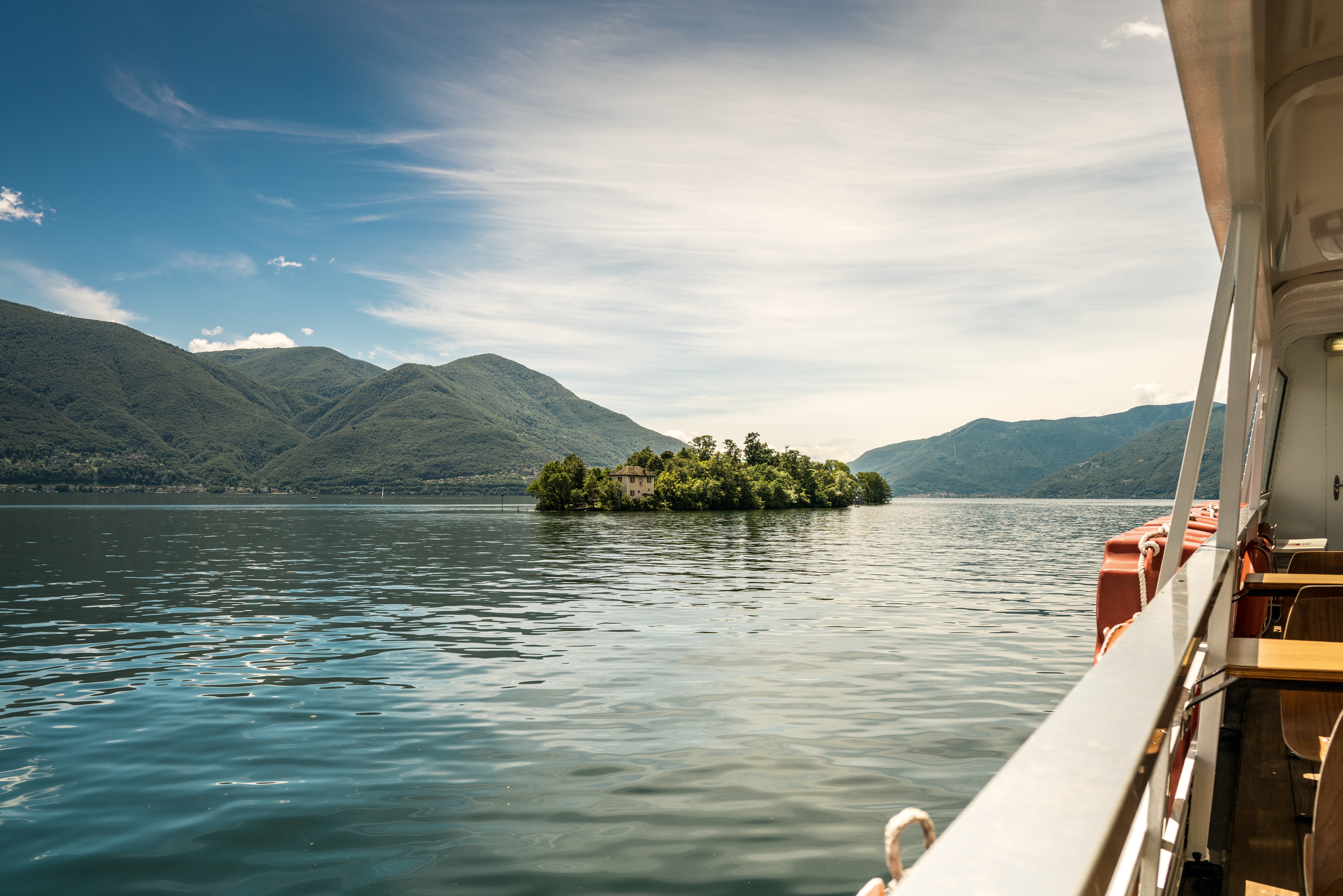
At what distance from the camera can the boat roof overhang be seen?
3.05 meters

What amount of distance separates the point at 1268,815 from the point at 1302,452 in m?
9.60

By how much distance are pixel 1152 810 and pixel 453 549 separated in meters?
40.1

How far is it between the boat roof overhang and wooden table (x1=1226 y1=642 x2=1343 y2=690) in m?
2.17

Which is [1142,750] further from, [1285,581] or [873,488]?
[873,488]

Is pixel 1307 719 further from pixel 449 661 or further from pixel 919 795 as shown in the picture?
pixel 449 661

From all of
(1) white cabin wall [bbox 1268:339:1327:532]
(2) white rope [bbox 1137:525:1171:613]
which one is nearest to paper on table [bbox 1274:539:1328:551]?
(1) white cabin wall [bbox 1268:339:1327:532]

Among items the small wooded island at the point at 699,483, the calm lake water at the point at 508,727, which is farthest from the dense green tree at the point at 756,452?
the calm lake water at the point at 508,727

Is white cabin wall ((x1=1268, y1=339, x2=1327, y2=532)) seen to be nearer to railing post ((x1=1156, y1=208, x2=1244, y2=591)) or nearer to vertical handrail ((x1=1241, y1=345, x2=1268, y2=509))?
vertical handrail ((x1=1241, y1=345, x2=1268, y2=509))

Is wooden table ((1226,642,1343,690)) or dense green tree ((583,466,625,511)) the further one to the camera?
dense green tree ((583,466,625,511))

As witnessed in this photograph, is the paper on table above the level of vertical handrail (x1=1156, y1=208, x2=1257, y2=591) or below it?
below

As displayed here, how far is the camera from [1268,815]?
3596mm

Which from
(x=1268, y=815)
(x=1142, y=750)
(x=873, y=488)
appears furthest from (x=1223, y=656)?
(x=873, y=488)

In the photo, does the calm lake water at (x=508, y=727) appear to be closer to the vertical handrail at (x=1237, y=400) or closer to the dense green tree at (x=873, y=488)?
the vertical handrail at (x=1237, y=400)

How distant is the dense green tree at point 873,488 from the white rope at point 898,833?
16378 cm
